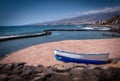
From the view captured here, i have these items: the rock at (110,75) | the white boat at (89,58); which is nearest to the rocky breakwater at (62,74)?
the rock at (110,75)

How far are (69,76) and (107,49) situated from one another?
541cm

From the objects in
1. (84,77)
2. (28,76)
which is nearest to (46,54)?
(28,76)

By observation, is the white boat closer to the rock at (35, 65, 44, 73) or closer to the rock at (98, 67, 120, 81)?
the rock at (98, 67, 120, 81)

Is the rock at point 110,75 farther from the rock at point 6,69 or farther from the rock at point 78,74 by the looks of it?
the rock at point 6,69

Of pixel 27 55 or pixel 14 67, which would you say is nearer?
pixel 14 67

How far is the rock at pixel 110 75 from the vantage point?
6977 mm

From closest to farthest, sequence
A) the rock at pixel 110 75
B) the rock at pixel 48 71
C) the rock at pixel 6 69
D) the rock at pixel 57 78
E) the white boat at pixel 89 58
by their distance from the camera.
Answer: the rock at pixel 110 75
the rock at pixel 57 78
the rock at pixel 48 71
the rock at pixel 6 69
the white boat at pixel 89 58

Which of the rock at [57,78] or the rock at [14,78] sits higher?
the rock at [14,78]

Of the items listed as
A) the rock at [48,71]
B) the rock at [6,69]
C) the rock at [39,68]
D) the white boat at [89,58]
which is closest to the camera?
the rock at [48,71]

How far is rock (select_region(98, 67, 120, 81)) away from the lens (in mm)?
6977

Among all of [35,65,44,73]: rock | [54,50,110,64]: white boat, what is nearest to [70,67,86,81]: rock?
[54,50,110,64]: white boat

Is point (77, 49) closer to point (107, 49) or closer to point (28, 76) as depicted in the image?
point (107, 49)

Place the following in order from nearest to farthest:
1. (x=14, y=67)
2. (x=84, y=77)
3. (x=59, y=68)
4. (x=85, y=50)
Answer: (x=84, y=77) → (x=59, y=68) → (x=14, y=67) → (x=85, y=50)

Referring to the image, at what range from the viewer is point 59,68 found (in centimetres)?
796
